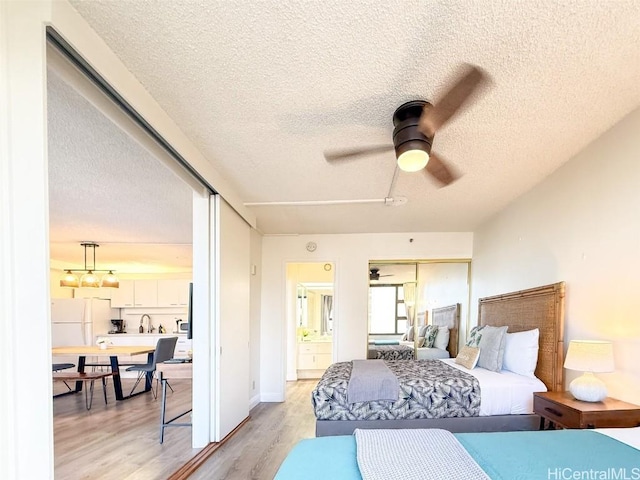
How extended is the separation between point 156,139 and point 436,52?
1686 mm

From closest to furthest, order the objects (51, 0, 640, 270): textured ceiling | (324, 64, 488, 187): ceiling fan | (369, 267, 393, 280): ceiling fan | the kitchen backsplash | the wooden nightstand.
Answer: (51, 0, 640, 270): textured ceiling → (324, 64, 488, 187): ceiling fan → the wooden nightstand → (369, 267, 393, 280): ceiling fan → the kitchen backsplash

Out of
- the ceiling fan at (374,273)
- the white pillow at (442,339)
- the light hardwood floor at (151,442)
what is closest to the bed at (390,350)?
the white pillow at (442,339)

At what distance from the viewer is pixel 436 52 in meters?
1.70

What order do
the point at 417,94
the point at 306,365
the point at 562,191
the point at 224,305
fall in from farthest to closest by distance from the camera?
the point at 306,365
the point at 224,305
the point at 562,191
the point at 417,94

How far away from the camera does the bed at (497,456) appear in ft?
4.57

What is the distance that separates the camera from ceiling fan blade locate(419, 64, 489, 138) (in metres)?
1.53

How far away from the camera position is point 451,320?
5.52m

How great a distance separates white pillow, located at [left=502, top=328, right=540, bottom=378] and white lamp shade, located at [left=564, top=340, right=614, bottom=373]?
33.2 inches

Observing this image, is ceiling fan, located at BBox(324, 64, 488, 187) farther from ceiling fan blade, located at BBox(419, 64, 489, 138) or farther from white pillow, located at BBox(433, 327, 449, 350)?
white pillow, located at BBox(433, 327, 449, 350)

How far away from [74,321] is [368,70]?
8211mm

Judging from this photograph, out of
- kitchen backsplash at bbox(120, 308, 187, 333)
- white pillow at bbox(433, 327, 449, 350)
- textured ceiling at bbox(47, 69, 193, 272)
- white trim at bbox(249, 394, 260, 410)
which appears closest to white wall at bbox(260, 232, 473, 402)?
white trim at bbox(249, 394, 260, 410)

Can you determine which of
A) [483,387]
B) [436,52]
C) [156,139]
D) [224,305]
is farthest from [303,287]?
[436,52]

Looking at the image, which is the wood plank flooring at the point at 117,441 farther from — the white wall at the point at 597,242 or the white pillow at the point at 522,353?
the white wall at the point at 597,242

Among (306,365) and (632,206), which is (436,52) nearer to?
(632,206)
